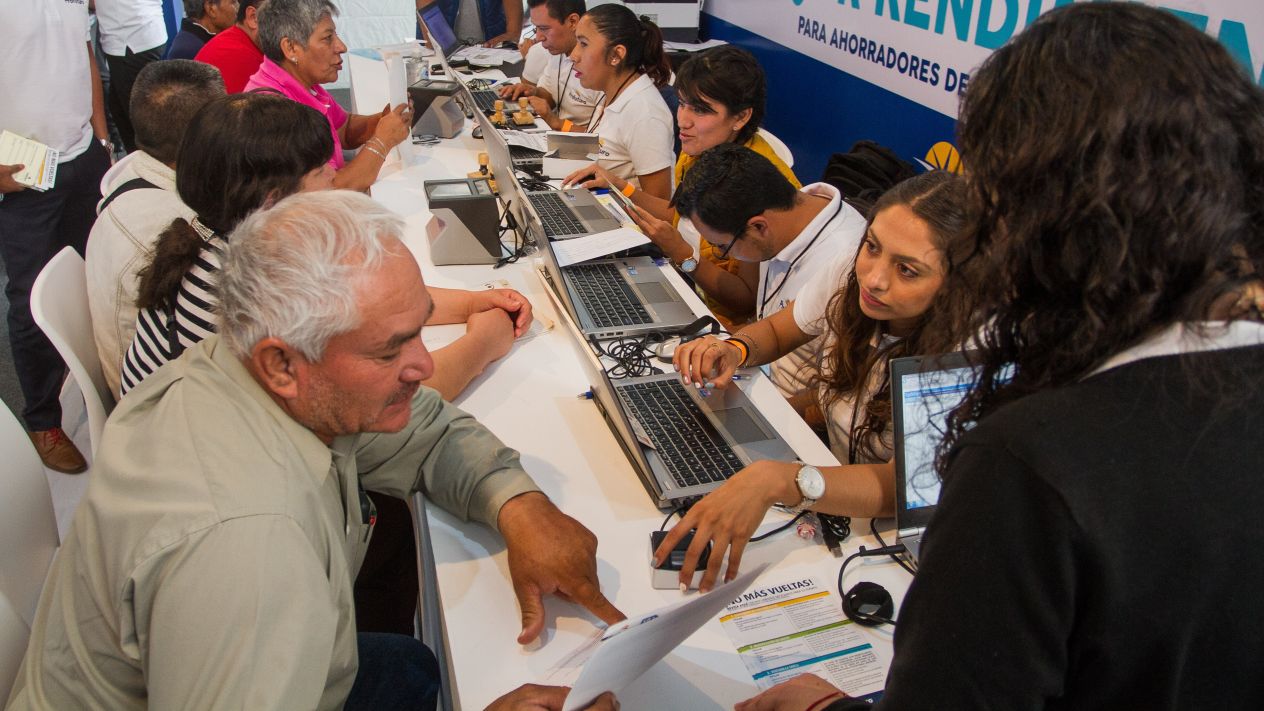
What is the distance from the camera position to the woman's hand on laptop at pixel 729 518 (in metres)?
1.23

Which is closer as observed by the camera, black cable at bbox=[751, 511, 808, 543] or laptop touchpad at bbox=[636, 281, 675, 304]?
black cable at bbox=[751, 511, 808, 543]

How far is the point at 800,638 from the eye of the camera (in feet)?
3.87

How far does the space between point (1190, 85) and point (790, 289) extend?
1.62m

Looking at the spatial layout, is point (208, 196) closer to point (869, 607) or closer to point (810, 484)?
point (810, 484)

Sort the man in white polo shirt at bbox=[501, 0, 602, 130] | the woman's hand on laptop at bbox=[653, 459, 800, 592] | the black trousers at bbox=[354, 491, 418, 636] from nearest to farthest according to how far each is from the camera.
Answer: the woman's hand on laptop at bbox=[653, 459, 800, 592], the black trousers at bbox=[354, 491, 418, 636], the man in white polo shirt at bbox=[501, 0, 602, 130]

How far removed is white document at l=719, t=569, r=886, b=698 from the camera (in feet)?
3.68

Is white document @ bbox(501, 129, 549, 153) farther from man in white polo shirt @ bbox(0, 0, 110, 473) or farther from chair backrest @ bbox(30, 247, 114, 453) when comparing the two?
chair backrest @ bbox(30, 247, 114, 453)

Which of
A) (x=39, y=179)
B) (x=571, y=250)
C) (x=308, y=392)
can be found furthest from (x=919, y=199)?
(x=39, y=179)

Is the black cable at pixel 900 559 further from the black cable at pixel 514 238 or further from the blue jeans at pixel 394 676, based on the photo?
the black cable at pixel 514 238

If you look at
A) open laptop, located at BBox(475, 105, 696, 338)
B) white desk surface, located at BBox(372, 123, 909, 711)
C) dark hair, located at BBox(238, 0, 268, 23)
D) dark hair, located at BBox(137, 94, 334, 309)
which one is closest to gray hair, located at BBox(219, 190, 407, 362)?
white desk surface, located at BBox(372, 123, 909, 711)

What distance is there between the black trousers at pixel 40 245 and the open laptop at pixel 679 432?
202cm

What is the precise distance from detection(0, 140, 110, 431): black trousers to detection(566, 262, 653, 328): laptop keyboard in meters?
1.72

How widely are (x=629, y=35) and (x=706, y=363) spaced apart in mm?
2199

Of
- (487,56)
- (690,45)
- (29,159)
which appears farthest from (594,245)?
(690,45)
